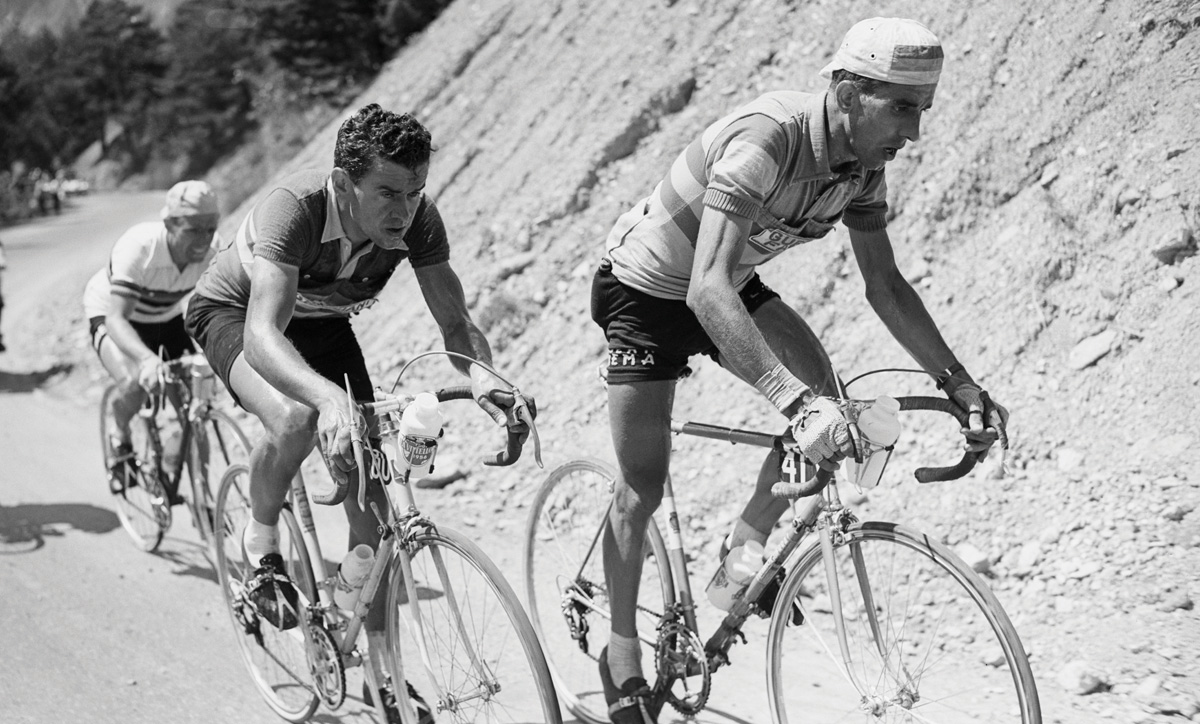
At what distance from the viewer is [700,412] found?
6680 millimetres

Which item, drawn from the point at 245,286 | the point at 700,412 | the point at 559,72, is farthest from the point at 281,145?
the point at 245,286

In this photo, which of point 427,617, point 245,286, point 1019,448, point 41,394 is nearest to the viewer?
point 427,617

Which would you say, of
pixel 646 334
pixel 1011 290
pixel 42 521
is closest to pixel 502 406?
pixel 646 334

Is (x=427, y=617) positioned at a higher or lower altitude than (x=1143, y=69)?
lower

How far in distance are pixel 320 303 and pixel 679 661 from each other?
1.85 m

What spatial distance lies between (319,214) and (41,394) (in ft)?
28.7

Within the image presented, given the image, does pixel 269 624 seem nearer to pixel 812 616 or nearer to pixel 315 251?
pixel 315 251

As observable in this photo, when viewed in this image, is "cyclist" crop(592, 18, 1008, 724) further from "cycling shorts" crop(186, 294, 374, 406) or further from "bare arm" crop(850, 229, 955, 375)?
"cycling shorts" crop(186, 294, 374, 406)

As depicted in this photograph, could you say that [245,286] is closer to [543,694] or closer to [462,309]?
[462,309]

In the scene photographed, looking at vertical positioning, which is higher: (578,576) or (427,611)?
(427,611)

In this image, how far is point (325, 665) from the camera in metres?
4.08

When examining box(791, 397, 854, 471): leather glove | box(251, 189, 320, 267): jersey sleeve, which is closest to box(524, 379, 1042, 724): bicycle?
box(791, 397, 854, 471): leather glove

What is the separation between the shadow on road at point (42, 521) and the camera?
653 cm

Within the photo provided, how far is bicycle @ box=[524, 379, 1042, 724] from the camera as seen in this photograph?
320cm
